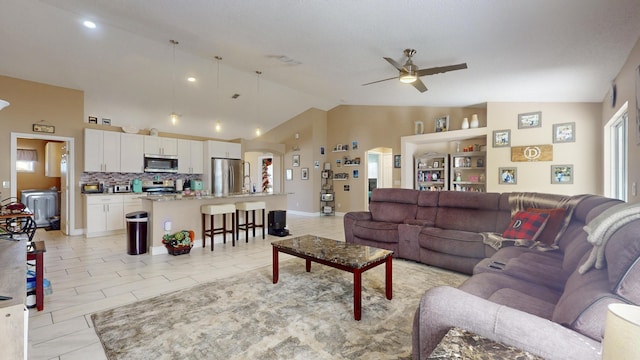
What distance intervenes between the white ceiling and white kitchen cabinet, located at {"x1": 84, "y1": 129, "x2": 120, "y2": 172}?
0.56m

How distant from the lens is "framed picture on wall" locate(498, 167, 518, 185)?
209 inches

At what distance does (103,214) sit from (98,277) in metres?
2.96

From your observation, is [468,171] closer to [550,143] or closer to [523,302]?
[550,143]

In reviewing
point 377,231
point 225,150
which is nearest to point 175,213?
point 377,231

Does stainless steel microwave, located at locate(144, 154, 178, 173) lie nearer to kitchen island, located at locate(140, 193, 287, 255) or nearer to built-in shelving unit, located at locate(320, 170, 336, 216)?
kitchen island, located at locate(140, 193, 287, 255)

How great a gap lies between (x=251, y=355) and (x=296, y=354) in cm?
29

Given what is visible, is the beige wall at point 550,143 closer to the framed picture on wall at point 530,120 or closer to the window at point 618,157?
the framed picture on wall at point 530,120

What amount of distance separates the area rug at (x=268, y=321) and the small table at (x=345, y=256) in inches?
7.7

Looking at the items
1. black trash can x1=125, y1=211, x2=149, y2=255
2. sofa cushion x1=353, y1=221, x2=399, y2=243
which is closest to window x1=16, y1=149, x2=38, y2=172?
black trash can x1=125, y1=211, x2=149, y2=255

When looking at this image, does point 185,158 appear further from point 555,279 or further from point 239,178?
point 555,279

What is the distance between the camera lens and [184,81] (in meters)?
5.65

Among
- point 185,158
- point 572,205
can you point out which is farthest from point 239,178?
point 572,205

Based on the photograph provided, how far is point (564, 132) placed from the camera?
15.9 ft

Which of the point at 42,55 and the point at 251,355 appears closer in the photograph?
the point at 251,355
